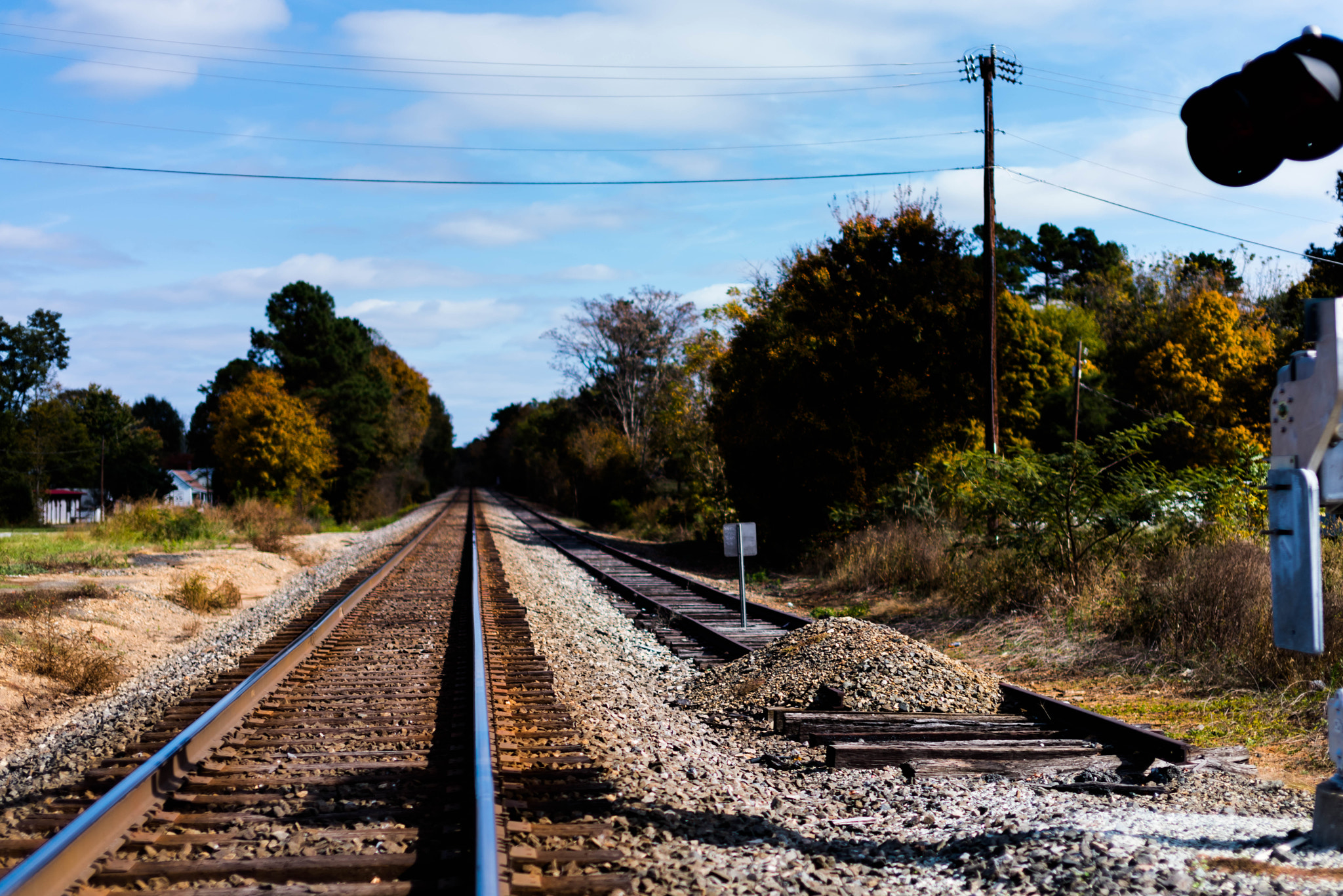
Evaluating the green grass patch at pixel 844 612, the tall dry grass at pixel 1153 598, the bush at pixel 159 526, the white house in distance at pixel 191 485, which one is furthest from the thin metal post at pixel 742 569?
the white house in distance at pixel 191 485

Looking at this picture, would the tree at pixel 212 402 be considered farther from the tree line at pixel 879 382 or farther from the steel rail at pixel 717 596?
the steel rail at pixel 717 596

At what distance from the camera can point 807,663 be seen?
8289mm

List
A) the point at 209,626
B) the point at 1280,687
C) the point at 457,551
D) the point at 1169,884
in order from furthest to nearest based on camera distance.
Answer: the point at 457,551
the point at 209,626
the point at 1280,687
the point at 1169,884

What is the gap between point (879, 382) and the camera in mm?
20047

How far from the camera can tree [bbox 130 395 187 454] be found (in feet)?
453

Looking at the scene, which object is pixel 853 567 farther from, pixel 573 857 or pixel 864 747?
pixel 573 857

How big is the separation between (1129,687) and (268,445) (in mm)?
43481

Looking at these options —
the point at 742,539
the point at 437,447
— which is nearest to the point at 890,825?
the point at 742,539

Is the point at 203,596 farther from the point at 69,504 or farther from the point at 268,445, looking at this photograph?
the point at 69,504

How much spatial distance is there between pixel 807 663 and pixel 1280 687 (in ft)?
11.4

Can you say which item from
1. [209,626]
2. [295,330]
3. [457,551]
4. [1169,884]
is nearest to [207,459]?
[295,330]

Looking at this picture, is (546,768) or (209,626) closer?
(546,768)

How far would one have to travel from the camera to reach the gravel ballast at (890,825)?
13.4ft

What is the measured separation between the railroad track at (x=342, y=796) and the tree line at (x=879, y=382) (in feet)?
27.3
